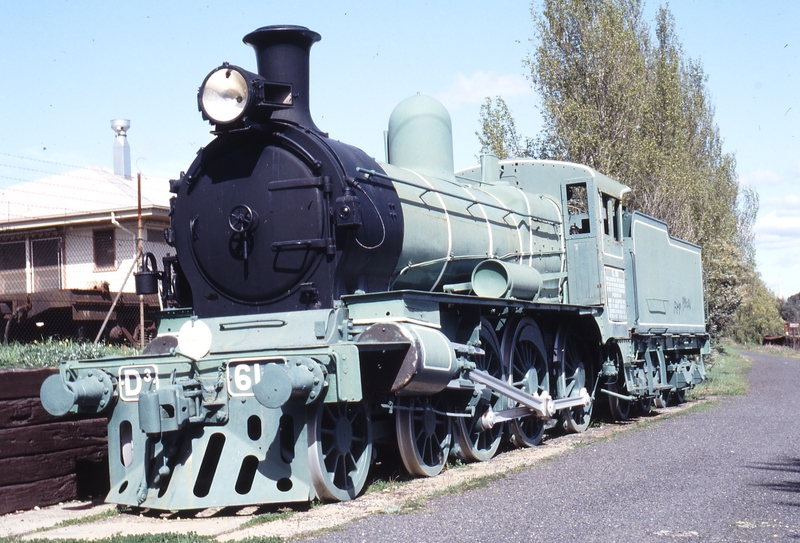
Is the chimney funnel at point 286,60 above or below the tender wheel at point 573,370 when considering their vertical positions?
above

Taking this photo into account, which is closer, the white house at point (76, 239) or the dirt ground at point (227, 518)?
the dirt ground at point (227, 518)

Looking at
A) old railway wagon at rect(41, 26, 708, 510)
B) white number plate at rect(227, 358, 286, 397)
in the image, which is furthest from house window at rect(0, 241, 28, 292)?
white number plate at rect(227, 358, 286, 397)

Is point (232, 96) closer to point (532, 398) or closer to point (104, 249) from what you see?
point (532, 398)

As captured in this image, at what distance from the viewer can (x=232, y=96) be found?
704cm

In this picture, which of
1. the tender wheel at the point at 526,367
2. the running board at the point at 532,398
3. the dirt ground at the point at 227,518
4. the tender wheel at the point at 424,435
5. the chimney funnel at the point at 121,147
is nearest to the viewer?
the dirt ground at the point at 227,518

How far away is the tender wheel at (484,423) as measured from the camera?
836cm

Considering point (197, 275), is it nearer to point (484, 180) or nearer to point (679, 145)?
point (484, 180)

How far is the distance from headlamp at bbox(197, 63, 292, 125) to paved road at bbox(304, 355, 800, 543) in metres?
3.29

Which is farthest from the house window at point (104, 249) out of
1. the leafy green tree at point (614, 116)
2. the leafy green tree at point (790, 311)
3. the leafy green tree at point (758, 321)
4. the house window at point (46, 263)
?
the leafy green tree at point (790, 311)

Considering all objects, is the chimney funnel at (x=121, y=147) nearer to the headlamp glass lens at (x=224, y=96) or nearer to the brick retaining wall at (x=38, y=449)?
the brick retaining wall at (x=38, y=449)

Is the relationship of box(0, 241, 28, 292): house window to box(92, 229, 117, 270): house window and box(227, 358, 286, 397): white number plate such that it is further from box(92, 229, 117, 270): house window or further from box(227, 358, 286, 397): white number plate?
box(227, 358, 286, 397): white number plate

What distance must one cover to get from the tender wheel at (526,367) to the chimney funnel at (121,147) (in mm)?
14581

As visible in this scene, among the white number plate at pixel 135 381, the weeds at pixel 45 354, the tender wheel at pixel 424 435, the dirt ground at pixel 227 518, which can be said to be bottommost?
the dirt ground at pixel 227 518

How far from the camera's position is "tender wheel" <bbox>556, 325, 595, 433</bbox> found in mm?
10406
